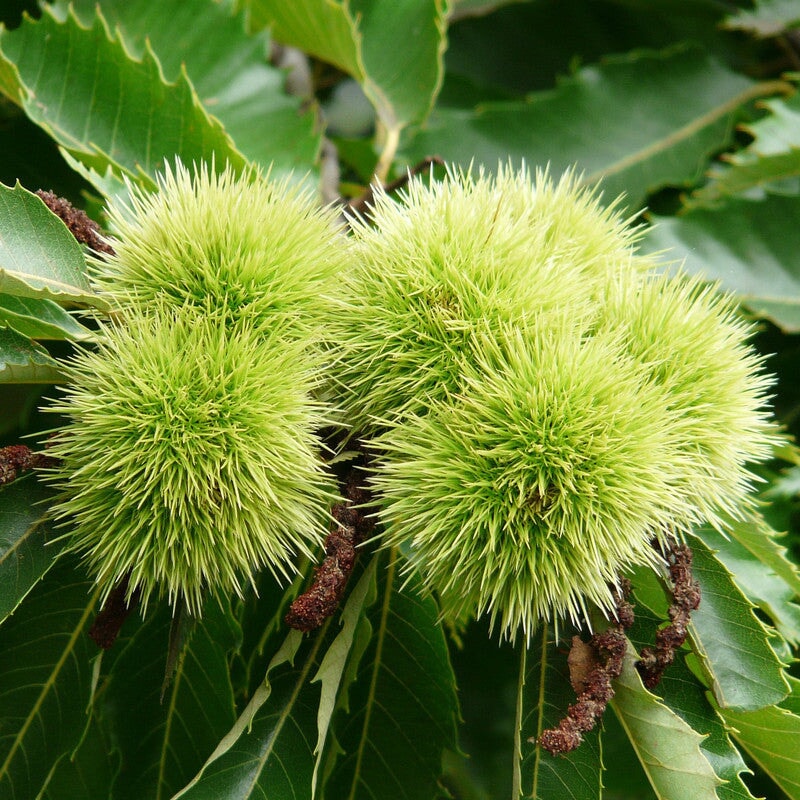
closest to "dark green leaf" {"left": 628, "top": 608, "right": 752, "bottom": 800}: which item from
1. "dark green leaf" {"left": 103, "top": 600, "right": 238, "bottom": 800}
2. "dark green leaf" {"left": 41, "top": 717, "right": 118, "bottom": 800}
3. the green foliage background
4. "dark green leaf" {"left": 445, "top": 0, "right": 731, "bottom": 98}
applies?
the green foliage background

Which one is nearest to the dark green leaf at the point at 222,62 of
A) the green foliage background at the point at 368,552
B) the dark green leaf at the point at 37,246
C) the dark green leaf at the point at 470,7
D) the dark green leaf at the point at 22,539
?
the green foliage background at the point at 368,552

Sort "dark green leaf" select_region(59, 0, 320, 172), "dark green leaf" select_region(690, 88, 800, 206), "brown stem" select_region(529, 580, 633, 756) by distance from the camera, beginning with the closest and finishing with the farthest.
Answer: "brown stem" select_region(529, 580, 633, 756) < "dark green leaf" select_region(59, 0, 320, 172) < "dark green leaf" select_region(690, 88, 800, 206)

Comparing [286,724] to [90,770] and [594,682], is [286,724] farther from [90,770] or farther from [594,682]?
[90,770]

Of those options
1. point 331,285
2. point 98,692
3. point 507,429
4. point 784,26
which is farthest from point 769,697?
point 784,26

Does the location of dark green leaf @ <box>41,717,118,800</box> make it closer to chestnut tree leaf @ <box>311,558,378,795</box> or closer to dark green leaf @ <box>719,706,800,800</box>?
chestnut tree leaf @ <box>311,558,378,795</box>

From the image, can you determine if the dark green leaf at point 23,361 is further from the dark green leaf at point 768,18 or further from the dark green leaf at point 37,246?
the dark green leaf at point 768,18

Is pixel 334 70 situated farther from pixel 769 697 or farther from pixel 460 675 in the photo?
pixel 769 697
